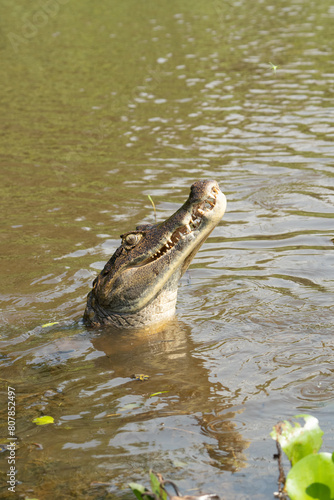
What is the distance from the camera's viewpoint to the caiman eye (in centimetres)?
540

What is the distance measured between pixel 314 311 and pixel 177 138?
21.9 feet

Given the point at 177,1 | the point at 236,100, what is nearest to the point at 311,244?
the point at 236,100

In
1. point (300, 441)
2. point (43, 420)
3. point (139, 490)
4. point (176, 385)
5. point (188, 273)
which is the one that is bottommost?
point (188, 273)

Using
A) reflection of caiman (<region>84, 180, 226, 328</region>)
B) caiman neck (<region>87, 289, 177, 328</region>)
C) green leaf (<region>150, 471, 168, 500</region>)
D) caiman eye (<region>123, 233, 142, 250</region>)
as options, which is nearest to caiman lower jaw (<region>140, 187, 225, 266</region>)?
reflection of caiman (<region>84, 180, 226, 328</region>)

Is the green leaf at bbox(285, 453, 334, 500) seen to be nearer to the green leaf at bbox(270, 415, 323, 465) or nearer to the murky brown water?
the green leaf at bbox(270, 415, 323, 465)

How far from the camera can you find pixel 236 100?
44.8ft

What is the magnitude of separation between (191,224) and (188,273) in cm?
192

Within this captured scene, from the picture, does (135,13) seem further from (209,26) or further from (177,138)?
(177,138)

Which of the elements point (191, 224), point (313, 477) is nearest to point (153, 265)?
point (191, 224)

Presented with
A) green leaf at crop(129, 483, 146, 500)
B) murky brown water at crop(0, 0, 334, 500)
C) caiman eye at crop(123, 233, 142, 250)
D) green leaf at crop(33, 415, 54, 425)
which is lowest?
murky brown water at crop(0, 0, 334, 500)

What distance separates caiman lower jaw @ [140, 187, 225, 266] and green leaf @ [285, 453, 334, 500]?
244cm

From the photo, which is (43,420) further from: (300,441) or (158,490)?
(300,441)

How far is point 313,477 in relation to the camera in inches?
110

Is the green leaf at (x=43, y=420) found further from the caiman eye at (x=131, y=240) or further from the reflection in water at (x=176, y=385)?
the caiman eye at (x=131, y=240)
